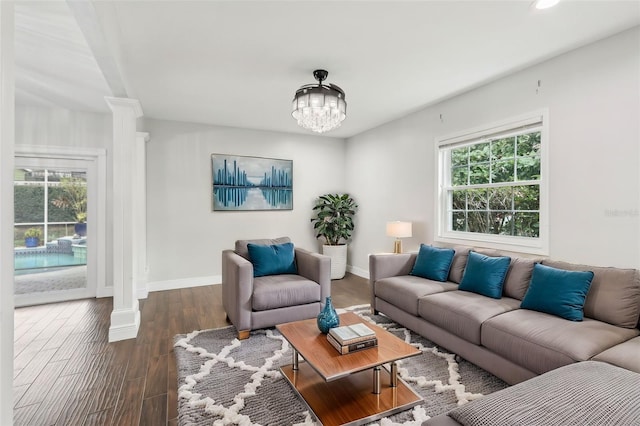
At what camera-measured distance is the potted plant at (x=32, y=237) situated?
13.4ft

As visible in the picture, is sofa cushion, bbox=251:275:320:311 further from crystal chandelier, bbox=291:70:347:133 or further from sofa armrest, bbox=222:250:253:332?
crystal chandelier, bbox=291:70:347:133

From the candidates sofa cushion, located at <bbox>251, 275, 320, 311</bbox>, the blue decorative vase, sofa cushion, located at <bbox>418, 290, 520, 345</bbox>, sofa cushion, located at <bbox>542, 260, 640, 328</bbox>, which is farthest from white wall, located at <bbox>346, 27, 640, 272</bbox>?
sofa cushion, located at <bbox>251, 275, 320, 311</bbox>

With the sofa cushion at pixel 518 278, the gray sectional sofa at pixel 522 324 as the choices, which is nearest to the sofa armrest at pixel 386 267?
the gray sectional sofa at pixel 522 324

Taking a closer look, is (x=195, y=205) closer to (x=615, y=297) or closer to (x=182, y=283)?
(x=182, y=283)

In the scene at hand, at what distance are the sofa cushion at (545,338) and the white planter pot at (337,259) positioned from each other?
128 inches

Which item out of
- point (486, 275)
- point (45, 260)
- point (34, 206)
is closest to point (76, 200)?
point (34, 206)

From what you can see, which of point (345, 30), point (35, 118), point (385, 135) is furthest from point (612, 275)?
point (35, 118)

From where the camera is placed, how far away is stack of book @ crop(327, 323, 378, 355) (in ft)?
6.38

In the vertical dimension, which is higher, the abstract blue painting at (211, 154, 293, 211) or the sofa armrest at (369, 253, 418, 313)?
the abstract blue painting at (211, 154, 293, 211)

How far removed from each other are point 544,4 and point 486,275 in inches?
80.9

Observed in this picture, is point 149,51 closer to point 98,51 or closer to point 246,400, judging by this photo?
point 98,51

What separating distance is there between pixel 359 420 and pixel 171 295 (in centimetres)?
353

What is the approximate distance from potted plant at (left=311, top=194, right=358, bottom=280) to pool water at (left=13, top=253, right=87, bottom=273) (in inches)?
141

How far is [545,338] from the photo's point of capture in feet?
6.37
